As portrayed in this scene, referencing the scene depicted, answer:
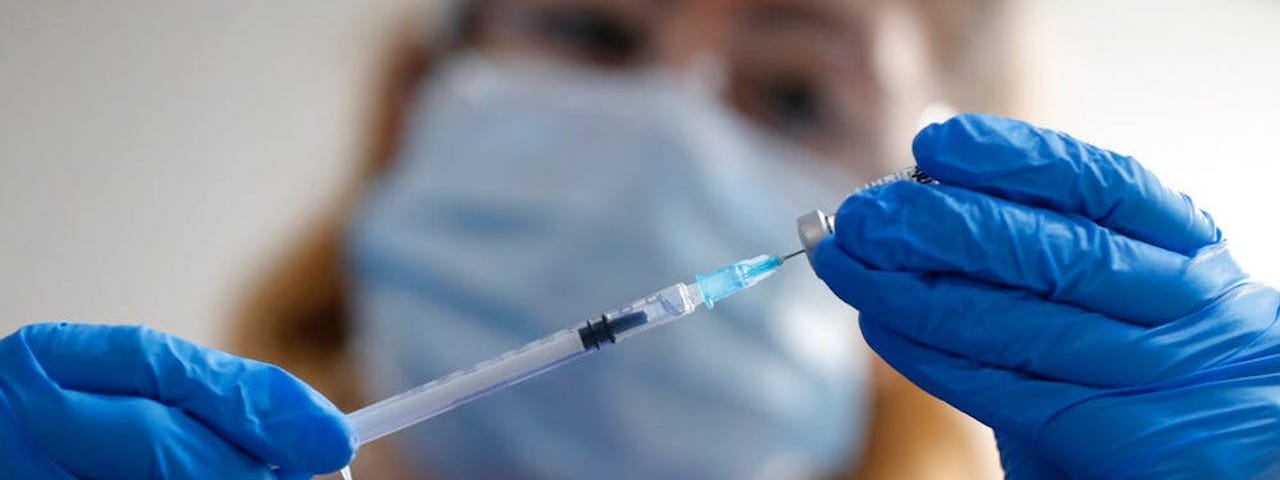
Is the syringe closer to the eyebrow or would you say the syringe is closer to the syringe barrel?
the syringe barrel

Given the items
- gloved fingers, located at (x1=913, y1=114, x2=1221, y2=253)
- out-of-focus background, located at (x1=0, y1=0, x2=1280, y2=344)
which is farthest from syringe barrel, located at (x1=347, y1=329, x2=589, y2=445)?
out-of-focus background, located at (x1=0, y1=0, x2=1280, y2=344)

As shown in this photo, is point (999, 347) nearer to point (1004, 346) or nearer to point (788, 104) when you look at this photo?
point (1004, 346)

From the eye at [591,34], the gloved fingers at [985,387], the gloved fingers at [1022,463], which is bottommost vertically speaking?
the gloved fingers at [1022,463]

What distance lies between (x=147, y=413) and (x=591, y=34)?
2.85ft

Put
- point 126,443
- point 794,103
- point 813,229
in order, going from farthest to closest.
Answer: point 794,103 < point 813,229 < point 126,443

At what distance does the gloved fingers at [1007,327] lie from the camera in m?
0.85

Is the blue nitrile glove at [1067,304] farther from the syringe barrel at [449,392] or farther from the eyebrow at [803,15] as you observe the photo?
the eyebrow at [803,15]

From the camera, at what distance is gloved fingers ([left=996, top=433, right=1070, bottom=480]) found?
94cm

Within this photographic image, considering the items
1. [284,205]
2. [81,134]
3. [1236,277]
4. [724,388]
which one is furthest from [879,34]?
[81,134]

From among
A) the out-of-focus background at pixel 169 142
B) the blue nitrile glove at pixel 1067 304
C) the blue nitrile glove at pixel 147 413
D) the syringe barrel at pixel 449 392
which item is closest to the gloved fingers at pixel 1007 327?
the blue nitrile glove at pixel 1067 304

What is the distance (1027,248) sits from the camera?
33.7 inches

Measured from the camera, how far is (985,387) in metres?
0.88

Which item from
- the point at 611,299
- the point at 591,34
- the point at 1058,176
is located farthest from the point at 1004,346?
the point at 591,34

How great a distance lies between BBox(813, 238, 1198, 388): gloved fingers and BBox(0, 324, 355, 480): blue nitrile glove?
40cm
